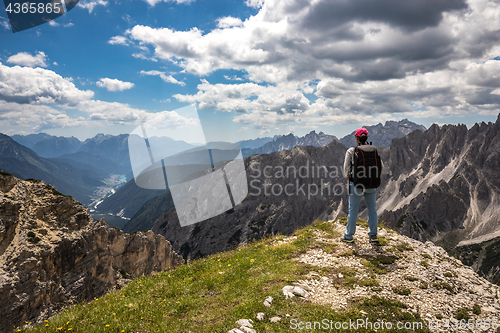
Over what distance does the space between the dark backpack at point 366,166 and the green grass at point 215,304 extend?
370 cm

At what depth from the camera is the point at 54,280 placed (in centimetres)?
2411

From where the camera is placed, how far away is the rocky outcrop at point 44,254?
19.7 metres

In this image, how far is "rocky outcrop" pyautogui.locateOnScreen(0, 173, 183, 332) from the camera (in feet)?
64.8

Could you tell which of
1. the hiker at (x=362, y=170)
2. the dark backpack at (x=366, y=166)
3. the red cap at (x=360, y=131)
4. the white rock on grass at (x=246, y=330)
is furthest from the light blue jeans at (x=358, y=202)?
the white rock on grass at (x=246, y=330)

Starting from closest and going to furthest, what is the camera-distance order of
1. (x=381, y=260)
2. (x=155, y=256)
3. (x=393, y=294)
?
(x=393, y=294)
(x=381, y=260)
(x=155, y=256)

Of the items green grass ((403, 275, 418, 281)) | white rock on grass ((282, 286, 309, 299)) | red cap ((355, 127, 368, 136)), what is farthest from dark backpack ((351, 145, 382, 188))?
white rock on grass ((282, 286, 309, 299))

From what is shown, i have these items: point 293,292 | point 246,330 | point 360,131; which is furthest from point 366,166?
point 246,330

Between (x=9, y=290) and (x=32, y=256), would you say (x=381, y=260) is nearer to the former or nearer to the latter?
(x=9, y=290)

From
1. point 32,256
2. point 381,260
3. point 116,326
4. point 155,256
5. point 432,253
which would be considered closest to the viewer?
point 116,326

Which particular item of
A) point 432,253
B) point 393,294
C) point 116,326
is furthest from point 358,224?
point 116,326

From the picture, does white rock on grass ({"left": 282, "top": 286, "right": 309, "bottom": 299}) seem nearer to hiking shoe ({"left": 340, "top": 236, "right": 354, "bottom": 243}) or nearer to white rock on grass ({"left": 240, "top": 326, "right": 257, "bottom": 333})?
white rock on grass ({"left": 240, "top": 326, "right": 257, "bottom": 333})

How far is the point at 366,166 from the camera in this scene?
444 inches

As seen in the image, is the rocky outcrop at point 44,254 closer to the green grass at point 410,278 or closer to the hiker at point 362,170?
the hiker at point 362,170

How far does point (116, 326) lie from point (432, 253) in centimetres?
1473
